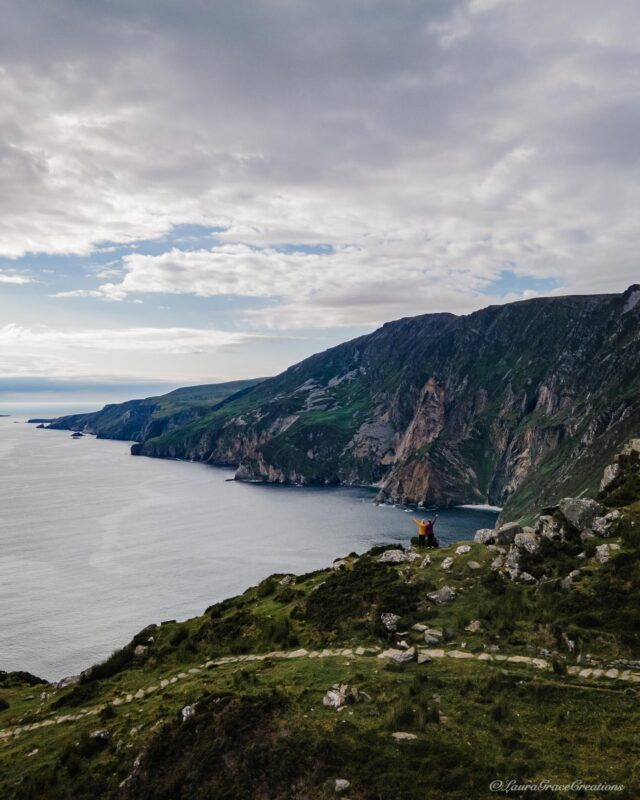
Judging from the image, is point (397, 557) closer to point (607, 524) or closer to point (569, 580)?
point (569, 580)

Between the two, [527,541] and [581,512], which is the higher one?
[581,512]

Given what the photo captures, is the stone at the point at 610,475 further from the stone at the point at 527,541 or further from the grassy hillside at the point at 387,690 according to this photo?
the stone at the point at 527,541

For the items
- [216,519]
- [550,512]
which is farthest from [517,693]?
[216,519]

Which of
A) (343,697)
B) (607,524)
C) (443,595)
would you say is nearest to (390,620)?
(443,595)

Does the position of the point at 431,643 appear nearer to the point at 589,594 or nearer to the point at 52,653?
the point at 589,594

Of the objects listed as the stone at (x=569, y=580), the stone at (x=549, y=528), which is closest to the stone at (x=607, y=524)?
the stone at (x=549, y=528)

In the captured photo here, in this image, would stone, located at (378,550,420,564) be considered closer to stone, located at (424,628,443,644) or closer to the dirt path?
stone, located at (424,628,443,644)

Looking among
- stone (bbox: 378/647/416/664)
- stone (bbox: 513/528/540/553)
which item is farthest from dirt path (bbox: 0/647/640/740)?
stone (bbox: 513/528/540/553)
